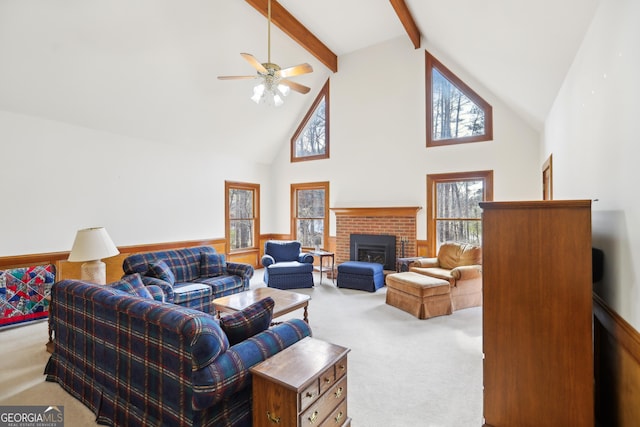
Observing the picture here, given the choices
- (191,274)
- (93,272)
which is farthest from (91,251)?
(191,274)

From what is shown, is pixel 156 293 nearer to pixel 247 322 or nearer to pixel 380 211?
pixel 247 322

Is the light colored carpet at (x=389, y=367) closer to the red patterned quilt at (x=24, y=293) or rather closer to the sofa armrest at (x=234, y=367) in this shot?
the red patterned quilt at (x=24, y=293)

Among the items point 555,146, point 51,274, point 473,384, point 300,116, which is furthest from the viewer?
point 300,116

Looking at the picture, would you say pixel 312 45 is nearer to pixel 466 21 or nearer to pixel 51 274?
pixel 466 21

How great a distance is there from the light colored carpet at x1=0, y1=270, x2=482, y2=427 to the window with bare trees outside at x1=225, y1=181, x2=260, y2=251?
3231mm

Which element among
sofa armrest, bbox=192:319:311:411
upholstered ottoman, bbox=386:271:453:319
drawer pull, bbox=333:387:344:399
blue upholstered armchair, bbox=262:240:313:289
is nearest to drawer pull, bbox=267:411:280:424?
sofa armrest, bbox=192:319:311:411

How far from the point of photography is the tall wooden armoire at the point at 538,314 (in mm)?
1643

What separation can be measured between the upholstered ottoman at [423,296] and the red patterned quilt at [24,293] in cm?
467

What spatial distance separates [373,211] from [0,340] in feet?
18.0

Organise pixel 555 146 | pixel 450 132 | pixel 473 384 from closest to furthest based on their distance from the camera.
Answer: pixel 473 384 < pixel 555 146 < pixel 450 132

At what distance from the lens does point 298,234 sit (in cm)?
741

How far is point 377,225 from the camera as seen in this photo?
243 inches

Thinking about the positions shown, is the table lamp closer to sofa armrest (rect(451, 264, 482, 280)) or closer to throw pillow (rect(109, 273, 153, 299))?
throw pillow (rect(109, 273, 153, 299))

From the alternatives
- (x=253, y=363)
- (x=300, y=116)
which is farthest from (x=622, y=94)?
(x=300, y=116)
